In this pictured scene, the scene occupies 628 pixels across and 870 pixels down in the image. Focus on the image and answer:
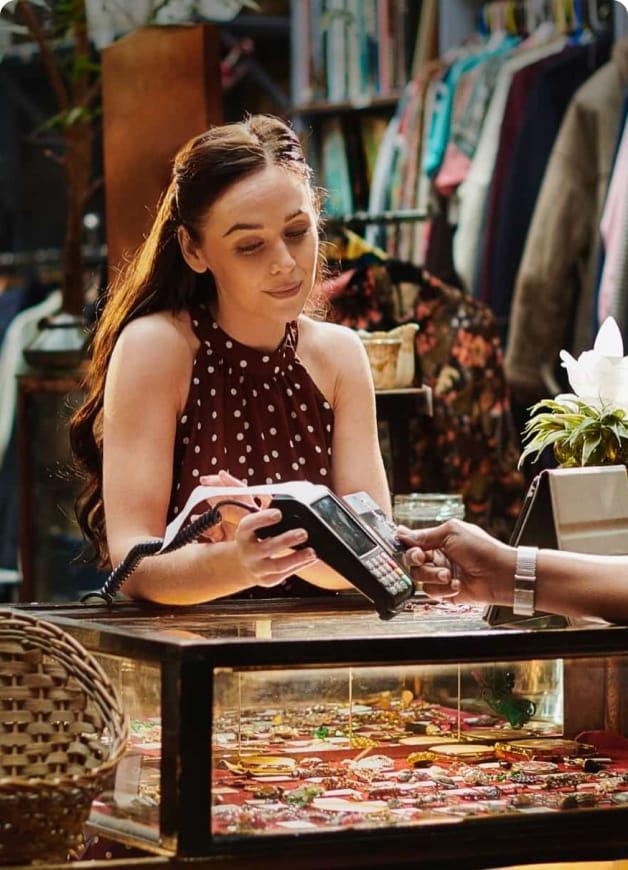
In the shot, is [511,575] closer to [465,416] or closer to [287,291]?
[287,291]

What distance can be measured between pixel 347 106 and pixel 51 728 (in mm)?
4891

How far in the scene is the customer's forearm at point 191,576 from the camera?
200 centimetres

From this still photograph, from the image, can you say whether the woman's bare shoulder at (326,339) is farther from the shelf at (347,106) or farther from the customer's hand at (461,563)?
the shelf at (347,106)

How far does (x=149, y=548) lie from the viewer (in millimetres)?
2139

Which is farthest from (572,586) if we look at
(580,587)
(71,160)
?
(71,160)

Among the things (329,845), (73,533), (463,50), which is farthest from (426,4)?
(329,845)

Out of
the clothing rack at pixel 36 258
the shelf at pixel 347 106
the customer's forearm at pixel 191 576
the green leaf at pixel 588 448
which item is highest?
the shelf at pixel 347 106

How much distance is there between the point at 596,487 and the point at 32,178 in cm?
530

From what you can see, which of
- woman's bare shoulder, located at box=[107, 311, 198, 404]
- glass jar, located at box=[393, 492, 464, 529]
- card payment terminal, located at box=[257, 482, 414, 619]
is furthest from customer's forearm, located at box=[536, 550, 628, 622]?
glass jar, located at box=[393, 492, 464, 529]

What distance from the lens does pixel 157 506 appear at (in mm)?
2375

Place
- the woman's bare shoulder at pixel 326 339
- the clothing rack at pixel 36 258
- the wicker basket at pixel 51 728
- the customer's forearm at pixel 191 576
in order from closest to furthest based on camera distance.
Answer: the wicker basket at pixel 51 728
the customer's forearm at pixel 191 576
the woman's bare shoulder at pixel 326 339
the clothing rack at pixel 36 258

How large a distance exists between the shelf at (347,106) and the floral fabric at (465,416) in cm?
178

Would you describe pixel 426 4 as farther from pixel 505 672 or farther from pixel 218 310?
pixel 505 672

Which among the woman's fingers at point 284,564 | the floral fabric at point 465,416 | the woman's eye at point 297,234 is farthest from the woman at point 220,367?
the floral fabric at point 465,416
